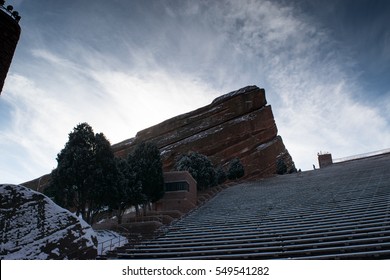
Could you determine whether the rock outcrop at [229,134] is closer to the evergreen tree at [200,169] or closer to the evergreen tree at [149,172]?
the evergreen tree at [200,169]

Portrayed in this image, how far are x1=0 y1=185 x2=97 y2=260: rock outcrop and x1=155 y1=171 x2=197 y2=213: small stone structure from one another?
1263 cm

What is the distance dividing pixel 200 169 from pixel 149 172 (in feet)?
32.8

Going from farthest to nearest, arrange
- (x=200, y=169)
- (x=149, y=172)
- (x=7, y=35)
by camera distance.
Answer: (x=200, y=169), (x=149, y=172), (x=7, y=35)

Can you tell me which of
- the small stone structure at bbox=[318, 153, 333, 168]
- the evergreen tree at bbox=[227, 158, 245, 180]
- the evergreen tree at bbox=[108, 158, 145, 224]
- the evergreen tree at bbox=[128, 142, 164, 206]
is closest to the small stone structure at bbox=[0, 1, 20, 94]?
the evergreen tree at bbox=[108, 158, 145, 224]

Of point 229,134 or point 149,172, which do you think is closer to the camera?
point 149,172

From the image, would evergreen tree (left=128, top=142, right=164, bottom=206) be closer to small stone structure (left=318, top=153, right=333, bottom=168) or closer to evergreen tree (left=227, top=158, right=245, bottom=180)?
evergreen tree (left=227, top=158, right=245, bottom=180)

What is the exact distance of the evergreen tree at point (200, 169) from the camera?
30734 mm

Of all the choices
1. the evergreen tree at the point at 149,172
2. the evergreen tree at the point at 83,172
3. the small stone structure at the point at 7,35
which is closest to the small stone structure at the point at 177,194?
the evergreen tree at the point at 149,172

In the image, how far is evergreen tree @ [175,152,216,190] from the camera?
30734mm

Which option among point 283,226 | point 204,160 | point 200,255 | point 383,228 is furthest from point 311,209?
point 204,160

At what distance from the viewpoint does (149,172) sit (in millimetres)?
22078

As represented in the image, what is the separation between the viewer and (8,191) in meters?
8.91

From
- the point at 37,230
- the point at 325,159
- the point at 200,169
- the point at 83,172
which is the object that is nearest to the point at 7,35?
the point at 37,230

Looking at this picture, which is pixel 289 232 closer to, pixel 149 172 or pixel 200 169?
pixel 149 172
